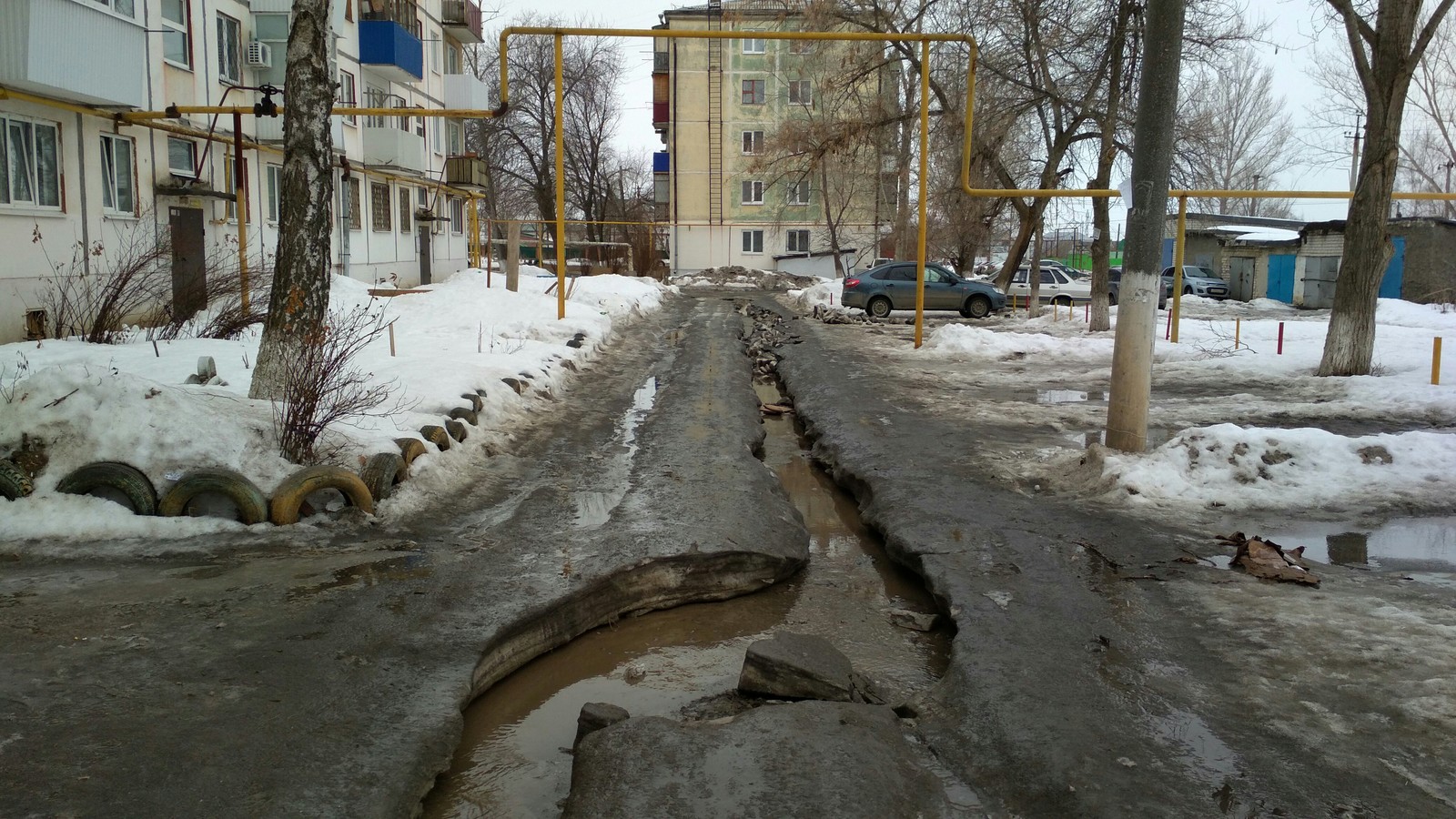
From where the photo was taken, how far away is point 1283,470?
26.6 ft

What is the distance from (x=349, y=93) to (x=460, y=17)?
9.52 meters

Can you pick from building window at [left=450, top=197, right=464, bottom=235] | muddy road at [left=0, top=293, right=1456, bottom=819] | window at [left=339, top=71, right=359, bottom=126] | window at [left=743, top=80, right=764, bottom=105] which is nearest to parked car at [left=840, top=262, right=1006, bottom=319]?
window at [left=339, top=71, right=359, bottom=126]

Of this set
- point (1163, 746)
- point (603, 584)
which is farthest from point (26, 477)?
point (1163, 746)

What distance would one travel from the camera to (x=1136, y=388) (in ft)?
28.7

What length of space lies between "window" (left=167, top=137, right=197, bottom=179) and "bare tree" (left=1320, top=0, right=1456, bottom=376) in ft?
60.4

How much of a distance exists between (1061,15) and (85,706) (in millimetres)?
20233

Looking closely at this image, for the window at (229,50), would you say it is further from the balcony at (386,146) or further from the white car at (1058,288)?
the white car at (1058,288)

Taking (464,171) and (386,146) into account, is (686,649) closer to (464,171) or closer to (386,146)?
(386,146)

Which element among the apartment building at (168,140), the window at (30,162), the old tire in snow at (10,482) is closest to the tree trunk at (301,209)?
the old tire in snow at (10,482)

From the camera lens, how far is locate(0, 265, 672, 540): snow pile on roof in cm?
656

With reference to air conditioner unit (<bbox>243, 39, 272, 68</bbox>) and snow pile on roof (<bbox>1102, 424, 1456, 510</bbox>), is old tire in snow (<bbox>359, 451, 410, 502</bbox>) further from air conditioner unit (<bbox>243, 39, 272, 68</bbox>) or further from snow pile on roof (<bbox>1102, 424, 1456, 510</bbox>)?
air conditioner unit (<bbox>243, 39, 272, 68</bbox>)

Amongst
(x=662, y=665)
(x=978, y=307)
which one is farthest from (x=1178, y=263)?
(x=662, y=665)

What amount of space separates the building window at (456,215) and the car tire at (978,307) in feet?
65.1

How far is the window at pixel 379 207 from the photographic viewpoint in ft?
98.8
